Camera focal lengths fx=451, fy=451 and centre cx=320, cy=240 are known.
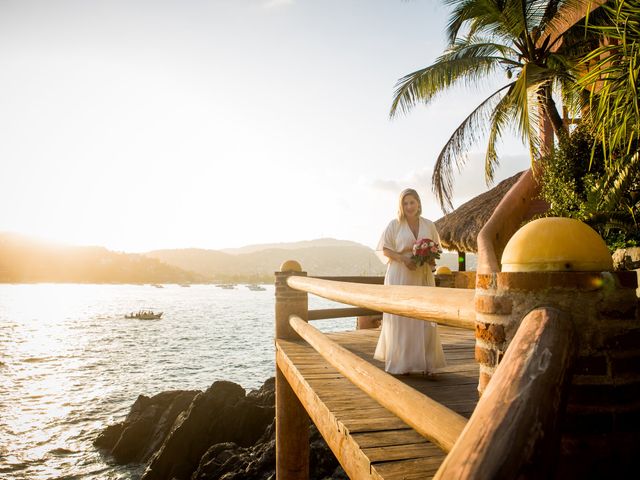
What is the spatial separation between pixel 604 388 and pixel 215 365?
3417 centimetres

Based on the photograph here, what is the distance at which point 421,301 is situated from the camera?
1.68 metres

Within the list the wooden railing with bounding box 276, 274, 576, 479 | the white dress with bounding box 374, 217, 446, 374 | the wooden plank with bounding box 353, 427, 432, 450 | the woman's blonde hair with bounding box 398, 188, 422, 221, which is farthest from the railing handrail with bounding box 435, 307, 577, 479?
the woman's blonde hair with bounding box 398, 188, 422, 221

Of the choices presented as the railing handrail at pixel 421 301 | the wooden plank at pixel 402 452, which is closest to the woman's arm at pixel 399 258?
the railing handrail at pixel 421 301

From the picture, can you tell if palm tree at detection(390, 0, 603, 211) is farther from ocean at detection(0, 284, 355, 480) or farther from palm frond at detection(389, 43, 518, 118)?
ocean at detection(0, 284, 355, 480)

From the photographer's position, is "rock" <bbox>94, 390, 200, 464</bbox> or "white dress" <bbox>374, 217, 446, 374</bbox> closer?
"white dress" <bbox>374, 217, 446, 374</bbox>

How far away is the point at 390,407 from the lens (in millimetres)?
1980

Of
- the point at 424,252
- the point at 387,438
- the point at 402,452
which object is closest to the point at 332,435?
the point at 387,438

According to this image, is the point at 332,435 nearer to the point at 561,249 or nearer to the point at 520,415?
the point at 561,249

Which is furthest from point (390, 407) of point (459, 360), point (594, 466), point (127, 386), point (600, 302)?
point (127, 386)

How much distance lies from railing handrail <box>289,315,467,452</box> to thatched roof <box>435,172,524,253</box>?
10601 mm

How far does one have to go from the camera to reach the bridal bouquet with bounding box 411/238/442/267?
429cm

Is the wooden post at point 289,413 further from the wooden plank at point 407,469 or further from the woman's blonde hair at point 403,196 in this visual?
the wooden plank at point 407,469

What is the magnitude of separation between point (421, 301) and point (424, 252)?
2676 millimetres

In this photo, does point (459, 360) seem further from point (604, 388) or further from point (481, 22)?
point (481, 22)
